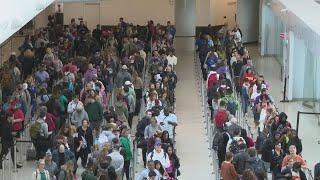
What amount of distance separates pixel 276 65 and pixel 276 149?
20009 mm

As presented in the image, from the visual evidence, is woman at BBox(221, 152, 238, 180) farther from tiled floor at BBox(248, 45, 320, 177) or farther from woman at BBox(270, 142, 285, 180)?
tiled floor at BBox(248, 45, 320, 177)

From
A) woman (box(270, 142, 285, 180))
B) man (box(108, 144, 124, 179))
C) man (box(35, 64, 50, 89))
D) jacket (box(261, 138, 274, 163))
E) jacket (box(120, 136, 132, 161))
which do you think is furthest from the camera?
man (box(35, 64, 50, 89))

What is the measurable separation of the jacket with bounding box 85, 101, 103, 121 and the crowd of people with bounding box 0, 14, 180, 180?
0.08 ft

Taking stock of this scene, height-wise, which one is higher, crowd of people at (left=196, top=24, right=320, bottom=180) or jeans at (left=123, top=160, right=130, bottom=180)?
crowd of people at (left=196, top=24, right=320, bottom=180)

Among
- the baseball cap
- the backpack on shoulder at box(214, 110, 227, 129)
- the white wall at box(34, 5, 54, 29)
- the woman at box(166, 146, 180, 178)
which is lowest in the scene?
the woman at box(166, 146, 180, 178)

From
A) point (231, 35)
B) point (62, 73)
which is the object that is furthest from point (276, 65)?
point (62, 73)

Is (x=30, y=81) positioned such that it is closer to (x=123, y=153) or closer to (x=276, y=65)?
(x=123, y=153)

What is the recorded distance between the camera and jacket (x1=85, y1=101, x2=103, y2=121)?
21.8 metres

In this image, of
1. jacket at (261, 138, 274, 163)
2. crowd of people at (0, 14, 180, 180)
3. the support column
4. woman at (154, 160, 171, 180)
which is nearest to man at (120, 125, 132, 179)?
crowd of people at (0, 14, 180, 180)

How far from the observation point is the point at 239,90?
26203mm

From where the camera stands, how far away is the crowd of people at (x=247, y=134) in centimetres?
1634

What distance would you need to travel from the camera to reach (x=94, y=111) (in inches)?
856

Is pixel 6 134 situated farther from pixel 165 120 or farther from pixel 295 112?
pixel 295 112

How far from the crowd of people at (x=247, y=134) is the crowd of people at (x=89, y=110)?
1221 millimetres
